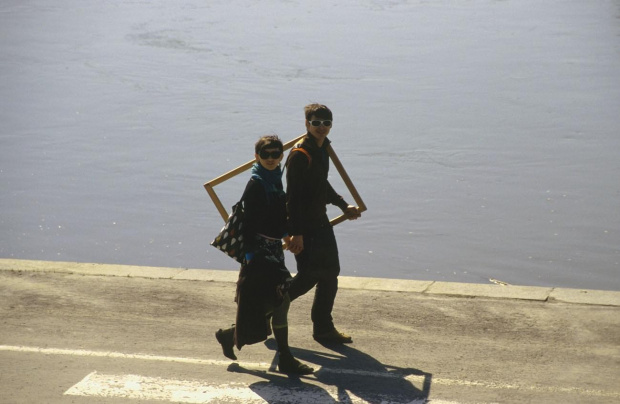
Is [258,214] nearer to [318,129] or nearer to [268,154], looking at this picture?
[268,154]

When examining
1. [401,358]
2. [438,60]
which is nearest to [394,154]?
[438,60]

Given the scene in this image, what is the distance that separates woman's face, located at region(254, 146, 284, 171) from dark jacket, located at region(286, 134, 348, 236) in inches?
11.9

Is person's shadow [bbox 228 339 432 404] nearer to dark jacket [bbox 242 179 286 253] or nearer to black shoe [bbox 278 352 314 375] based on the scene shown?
black shoe [bbox 278 352 314 375]

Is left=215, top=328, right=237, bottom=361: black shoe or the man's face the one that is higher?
the man's face

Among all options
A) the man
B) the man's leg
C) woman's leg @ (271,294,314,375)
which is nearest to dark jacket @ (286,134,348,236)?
the man

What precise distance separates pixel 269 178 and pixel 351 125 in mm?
11465

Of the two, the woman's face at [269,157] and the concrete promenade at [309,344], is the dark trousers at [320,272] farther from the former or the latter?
the woman's face at [269,157]

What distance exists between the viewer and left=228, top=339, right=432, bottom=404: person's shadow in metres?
Answer: 5.77

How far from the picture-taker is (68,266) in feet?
28.3

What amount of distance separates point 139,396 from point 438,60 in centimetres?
1772

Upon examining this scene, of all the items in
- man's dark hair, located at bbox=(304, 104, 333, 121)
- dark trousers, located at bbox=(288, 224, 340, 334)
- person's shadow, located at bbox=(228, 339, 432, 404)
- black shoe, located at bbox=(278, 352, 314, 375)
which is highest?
man's dark hair, located at bbox=(304, 104, 333, 121)

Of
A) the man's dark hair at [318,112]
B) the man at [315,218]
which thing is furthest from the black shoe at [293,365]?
the man's dark hair at [318,112]

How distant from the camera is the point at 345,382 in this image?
19.7ft

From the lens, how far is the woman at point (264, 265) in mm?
6078
